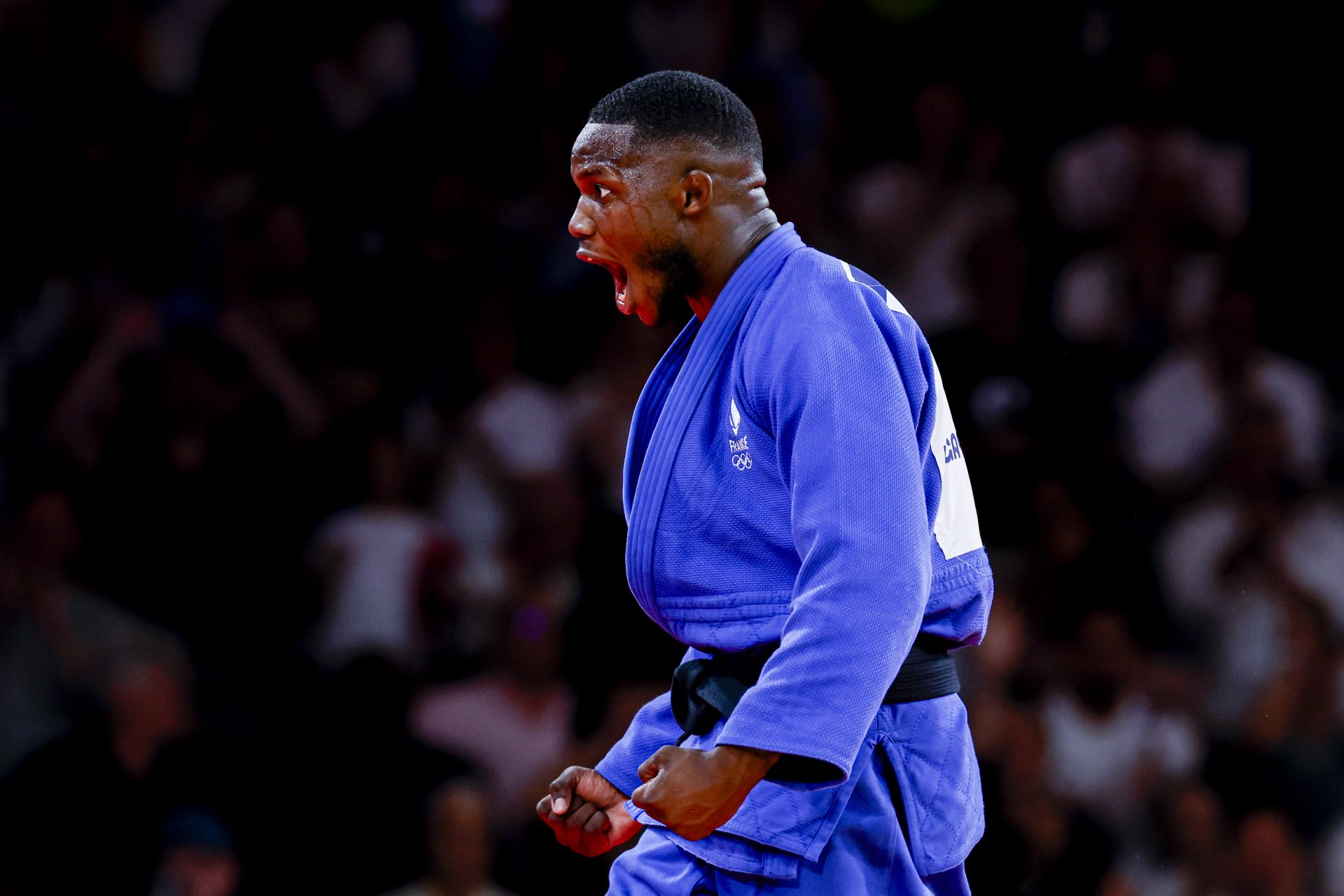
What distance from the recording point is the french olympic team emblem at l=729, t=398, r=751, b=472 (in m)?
1.75

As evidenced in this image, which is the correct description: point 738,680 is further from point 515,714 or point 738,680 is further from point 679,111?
point 515,714

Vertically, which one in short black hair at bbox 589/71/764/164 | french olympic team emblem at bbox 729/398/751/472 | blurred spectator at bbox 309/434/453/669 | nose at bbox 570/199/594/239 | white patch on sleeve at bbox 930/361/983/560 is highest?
short black hair at bbox 589/71/764/164

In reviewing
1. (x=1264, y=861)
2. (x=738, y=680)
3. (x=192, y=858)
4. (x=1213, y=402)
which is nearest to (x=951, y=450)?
(x=738, y=680)

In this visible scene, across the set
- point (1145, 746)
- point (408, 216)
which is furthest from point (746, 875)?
point (408, 216)

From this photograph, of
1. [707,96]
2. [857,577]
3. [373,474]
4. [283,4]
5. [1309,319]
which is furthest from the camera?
[283,4]

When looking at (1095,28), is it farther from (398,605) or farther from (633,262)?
(633,262)

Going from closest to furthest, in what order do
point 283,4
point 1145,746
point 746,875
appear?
point 746,875 < point 1145,746 < point 283,4

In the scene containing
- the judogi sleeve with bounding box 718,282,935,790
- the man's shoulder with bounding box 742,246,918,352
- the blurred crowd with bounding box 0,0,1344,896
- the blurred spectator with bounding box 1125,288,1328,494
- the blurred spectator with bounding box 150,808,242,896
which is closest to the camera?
the judogi sleeve with bounding box 718,282,935,790

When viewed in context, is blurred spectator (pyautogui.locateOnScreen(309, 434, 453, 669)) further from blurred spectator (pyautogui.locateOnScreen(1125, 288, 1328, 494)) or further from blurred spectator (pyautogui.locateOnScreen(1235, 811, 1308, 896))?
blurred spectator (pyautogui.locateOnScreen(1235, 811, 1308, 896))

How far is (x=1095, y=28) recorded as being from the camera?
19.8 ft

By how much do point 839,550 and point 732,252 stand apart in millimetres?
474

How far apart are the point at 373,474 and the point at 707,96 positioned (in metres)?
3.49

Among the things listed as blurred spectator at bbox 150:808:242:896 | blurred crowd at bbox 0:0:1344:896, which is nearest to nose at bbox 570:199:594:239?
blurred crowd at bbox 0:0:1344:896

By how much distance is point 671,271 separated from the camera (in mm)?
1880
